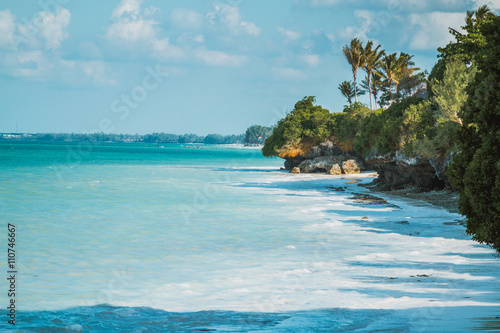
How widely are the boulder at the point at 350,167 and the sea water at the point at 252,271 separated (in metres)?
26.9

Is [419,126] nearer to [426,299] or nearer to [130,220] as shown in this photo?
[130,220]

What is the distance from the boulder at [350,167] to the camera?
53.7 meters

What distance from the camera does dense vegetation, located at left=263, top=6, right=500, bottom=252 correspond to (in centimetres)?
1000

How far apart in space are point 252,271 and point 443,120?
54.1ft

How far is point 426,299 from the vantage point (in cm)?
1018

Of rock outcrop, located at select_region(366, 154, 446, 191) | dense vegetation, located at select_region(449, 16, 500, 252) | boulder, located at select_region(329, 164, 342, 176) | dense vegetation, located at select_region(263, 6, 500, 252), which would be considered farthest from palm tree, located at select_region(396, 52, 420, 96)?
dense vegetation, located at select_region(449, 16, 500, 252)

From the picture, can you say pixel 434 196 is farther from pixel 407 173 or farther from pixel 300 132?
pixel 300 132

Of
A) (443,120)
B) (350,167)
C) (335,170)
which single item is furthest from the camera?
(350,167)

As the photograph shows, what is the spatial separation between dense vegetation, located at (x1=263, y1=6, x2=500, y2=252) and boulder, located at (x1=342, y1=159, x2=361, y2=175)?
11.6ft

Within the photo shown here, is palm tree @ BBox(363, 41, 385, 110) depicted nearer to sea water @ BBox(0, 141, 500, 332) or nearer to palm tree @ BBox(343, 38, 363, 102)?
palm tree @ BBox(343, 38, 363, 102)

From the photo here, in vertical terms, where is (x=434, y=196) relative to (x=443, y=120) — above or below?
below

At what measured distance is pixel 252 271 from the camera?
44.3 feet

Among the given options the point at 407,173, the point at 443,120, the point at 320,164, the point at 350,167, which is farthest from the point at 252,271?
the point at 320,164

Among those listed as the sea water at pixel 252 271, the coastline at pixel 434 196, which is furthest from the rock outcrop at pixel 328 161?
the sea water at pixel 252 271
